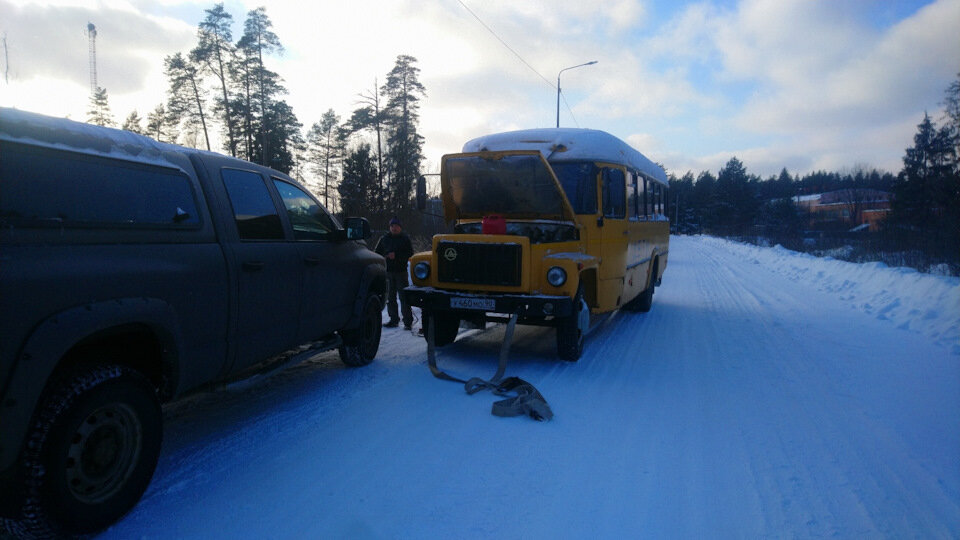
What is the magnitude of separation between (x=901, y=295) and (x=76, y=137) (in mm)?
12975

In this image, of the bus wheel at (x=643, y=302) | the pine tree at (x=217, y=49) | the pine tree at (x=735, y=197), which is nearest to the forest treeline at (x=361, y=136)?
the pine tree at (x=217, y=49)

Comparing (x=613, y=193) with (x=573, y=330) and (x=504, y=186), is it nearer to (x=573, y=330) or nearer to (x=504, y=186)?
(x=504, y=186)

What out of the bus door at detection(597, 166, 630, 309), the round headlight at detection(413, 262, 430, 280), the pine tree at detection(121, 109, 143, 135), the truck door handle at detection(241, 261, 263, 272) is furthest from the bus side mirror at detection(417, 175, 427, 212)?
the pine tree at detection(121, 109, 143, 135)

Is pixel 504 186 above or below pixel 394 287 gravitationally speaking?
above

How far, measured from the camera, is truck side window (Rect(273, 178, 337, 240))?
501 centimetres

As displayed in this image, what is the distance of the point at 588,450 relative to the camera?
4.11 meters

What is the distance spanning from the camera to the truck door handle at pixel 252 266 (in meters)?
4.05

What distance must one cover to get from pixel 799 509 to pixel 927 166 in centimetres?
4768

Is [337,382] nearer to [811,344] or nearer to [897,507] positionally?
[897,507]

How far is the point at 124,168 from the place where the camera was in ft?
10.5

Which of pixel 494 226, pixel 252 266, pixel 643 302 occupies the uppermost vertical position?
pixel 494 226

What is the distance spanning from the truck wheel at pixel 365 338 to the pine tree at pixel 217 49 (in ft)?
95.9

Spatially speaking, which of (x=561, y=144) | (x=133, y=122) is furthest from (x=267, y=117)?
(x=561, y=144)

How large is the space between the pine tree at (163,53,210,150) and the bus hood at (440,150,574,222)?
96.2 ft
